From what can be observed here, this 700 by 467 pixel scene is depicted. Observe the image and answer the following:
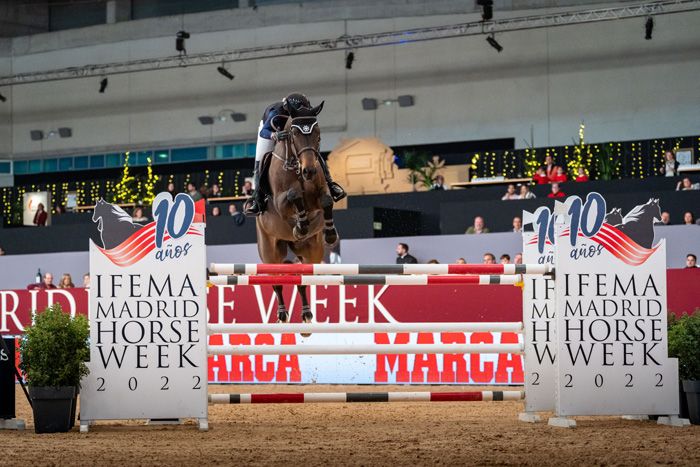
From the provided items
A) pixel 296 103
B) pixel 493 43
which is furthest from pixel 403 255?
pixel 493 43

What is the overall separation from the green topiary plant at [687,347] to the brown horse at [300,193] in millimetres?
2798

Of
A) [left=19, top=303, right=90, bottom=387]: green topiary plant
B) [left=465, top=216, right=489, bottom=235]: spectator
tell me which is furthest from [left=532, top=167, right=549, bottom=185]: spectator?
[left=19, top=303, right=90, bottom=387]: green topiary plant

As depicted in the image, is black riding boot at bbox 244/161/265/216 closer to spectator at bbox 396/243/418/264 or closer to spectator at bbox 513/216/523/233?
spectator at bbox 396/243/418/264

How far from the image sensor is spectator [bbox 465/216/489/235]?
15.7 m

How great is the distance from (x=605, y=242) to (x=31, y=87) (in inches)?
964

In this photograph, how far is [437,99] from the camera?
81.3ft

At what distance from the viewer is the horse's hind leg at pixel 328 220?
8203 millimetres

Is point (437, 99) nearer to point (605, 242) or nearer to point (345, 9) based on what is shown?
point (345, 9)

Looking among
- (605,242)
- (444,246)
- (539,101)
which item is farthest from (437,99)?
(605,242)

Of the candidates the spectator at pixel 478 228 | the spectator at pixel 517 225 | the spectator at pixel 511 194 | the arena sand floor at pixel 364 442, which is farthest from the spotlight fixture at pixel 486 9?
the arena sand floor at pixel 364 442

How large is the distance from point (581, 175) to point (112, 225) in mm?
11067

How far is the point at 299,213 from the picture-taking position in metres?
8.16

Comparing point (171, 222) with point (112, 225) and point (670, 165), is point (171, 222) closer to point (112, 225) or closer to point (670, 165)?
point (112, 225)

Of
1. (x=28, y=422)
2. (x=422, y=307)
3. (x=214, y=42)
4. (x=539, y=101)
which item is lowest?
(x=28, y=422)
